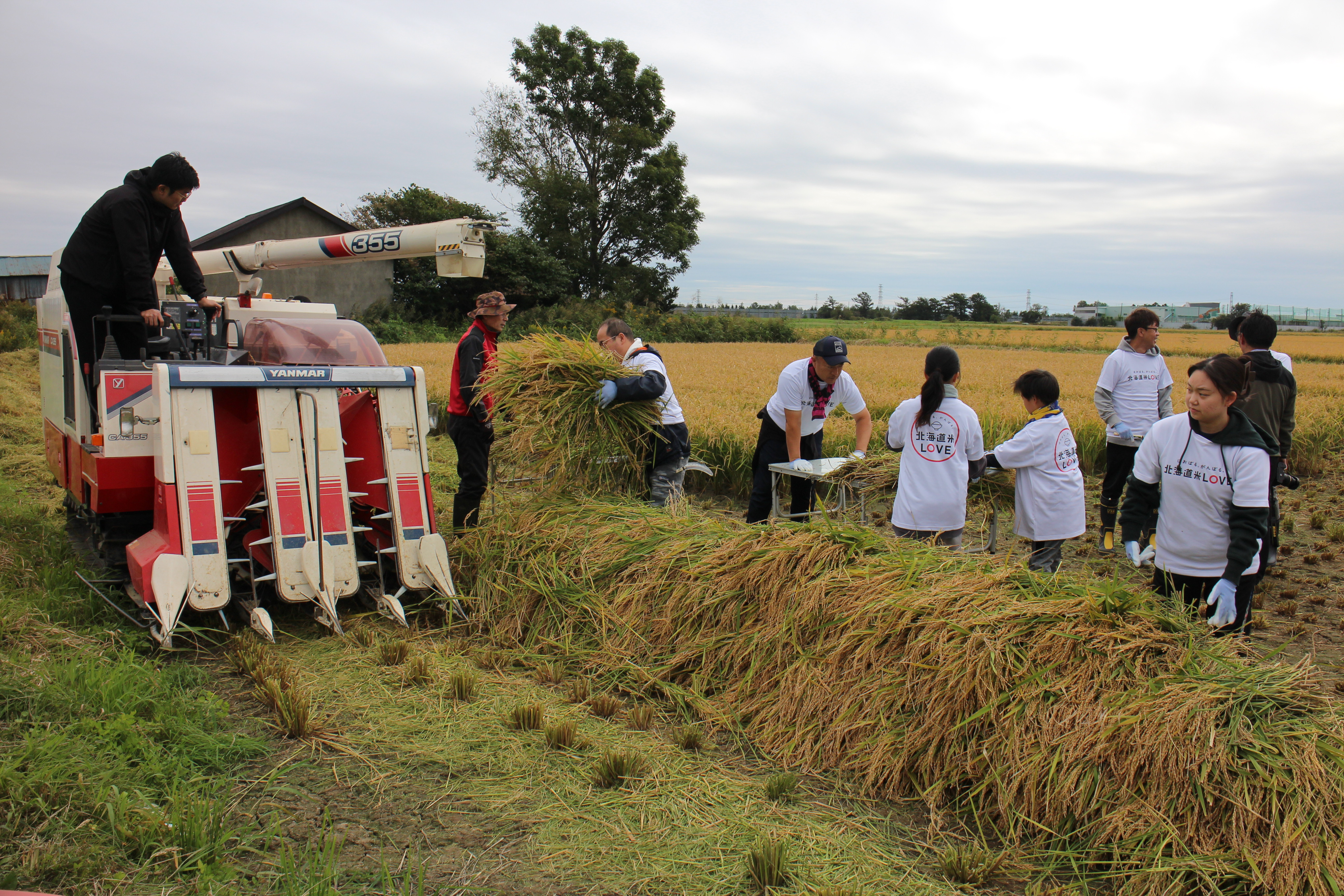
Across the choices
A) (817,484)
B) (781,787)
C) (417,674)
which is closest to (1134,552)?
(781,787)

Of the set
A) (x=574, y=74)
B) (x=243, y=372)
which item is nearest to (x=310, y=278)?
(x=574, y=74)

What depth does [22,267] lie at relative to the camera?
93.5ft

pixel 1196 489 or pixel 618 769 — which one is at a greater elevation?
pixel 1196 489

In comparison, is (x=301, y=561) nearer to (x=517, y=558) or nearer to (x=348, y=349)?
(x=517, y=558)

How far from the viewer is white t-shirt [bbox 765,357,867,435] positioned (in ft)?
18.6

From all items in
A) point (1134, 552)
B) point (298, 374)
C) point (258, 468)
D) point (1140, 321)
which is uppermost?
point (1140, 321)

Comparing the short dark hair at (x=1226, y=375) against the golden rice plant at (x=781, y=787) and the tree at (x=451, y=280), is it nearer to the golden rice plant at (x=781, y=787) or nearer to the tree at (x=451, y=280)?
the golden rice plant at (x=781, y=787)

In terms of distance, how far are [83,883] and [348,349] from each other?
4.02 meters

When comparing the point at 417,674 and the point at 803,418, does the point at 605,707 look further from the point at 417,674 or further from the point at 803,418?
the point at 803,418

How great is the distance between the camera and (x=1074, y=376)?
732 inches

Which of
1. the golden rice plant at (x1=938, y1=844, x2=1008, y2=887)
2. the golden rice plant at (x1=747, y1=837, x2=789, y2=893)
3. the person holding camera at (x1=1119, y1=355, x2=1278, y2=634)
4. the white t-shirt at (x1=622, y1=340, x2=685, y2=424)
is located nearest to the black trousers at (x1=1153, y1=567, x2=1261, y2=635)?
the person holding camera at (x1=1119, y1=355, x2=1278, y2=634)

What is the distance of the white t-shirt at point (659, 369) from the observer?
18.2 feet

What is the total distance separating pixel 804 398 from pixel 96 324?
15.3 feet

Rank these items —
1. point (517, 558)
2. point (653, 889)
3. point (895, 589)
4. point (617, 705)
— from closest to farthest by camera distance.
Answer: point (653, 889), point (895, 589), point (617, 705), point (517, 558)
